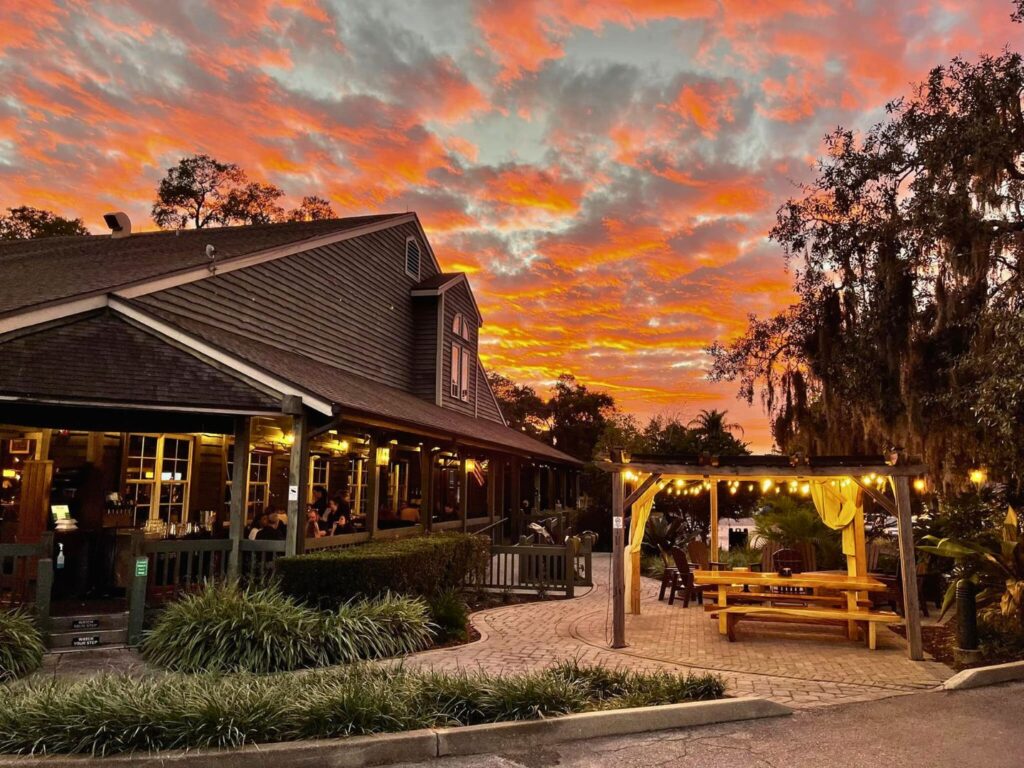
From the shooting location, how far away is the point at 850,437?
14102mm

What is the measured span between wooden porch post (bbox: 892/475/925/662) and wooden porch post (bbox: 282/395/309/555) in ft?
24.6

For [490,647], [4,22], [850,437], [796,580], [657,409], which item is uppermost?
[4,22]

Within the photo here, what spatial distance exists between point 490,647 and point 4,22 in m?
14.6

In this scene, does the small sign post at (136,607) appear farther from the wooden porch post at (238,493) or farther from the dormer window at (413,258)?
the dormer window at (413,258)

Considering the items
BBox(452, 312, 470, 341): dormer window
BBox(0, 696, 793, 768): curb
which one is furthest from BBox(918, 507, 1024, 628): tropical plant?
BBox(452, 312, 470, 341): dormer window

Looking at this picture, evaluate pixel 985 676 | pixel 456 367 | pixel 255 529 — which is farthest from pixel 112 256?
pixel 985 676

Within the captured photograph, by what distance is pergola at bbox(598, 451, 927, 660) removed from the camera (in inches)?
317

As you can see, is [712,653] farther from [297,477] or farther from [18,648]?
[18,648]

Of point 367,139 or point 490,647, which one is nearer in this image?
point 490,647

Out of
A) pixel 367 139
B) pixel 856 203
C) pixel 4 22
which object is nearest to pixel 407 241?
pixel 367 139

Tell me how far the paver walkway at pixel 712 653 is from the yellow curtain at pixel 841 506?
4.63ft

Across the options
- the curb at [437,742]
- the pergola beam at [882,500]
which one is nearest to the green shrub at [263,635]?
the curb at [437,742]

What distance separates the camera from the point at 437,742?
15.2 ft

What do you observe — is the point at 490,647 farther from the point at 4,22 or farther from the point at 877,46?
the point at 4,22
